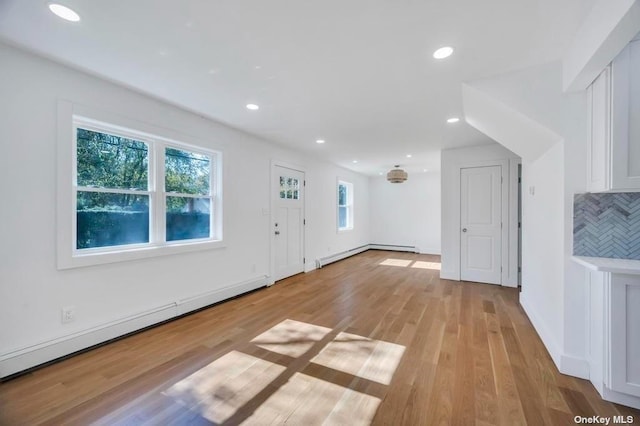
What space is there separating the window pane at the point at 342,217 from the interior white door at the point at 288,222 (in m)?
1.88

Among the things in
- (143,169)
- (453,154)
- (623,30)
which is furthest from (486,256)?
(143,169)

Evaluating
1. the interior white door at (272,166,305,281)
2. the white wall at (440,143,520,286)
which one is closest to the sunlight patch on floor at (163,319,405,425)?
the interior white door at (272,166,305,281)

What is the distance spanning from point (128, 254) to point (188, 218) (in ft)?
2.75

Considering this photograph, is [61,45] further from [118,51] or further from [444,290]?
[444,290]

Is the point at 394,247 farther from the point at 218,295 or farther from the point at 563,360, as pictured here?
the point at 563,360

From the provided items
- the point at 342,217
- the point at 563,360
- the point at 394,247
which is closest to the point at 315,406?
the point at 563,360

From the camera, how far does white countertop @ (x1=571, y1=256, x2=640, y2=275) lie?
1634 mm

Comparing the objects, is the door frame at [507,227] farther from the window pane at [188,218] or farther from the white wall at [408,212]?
the window pane at [188,218]

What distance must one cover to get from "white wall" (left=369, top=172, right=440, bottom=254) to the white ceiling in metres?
4.98

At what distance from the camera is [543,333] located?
2613mm

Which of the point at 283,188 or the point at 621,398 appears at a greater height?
the point at 283,188

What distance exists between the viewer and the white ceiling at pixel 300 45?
162 centimetres

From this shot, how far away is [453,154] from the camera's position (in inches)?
194

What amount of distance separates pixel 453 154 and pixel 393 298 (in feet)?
9.47
